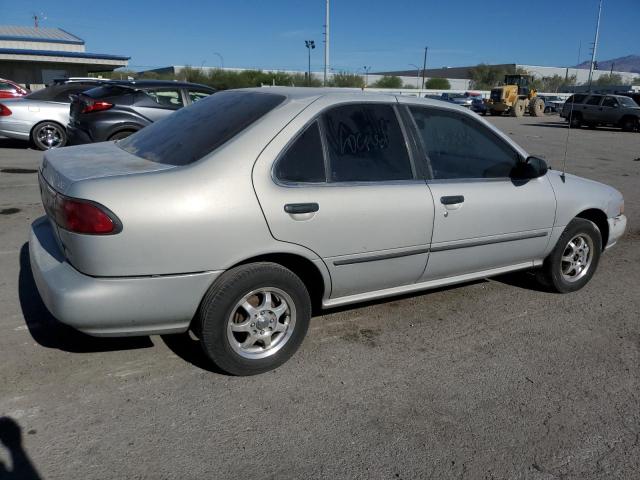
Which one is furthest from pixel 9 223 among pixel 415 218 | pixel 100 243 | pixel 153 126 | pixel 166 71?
pixel 166 71

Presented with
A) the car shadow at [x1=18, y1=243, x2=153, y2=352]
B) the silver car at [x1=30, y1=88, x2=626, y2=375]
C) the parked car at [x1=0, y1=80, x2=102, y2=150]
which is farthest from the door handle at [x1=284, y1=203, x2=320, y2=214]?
the parked car at [x1=0, y1=80, x2=102, y2=150]

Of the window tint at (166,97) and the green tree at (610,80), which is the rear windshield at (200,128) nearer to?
the window tint at (166,97)

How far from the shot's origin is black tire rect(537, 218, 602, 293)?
181 inches

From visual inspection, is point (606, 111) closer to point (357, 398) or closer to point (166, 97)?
point (166, 97)

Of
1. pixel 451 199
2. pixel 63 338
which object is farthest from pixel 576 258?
pixel 63 338

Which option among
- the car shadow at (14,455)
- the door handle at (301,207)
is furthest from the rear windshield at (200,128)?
the car shadow at (14,455)

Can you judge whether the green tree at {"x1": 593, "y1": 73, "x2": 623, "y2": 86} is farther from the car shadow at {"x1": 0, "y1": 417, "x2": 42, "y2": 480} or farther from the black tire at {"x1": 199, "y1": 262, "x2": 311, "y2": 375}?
the car shadow at {"x1": 0, "y1": 417, "x2": 42, "y2": 480}

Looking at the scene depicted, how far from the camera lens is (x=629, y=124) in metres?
27.3

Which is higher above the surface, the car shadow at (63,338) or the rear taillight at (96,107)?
the rear taillight at (96,107)

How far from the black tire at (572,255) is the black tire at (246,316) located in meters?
2.40

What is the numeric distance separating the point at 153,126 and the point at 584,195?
11.5ft

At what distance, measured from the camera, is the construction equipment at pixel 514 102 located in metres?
38.8

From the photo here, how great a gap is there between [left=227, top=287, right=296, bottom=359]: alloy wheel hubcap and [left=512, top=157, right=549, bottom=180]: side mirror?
2060 millimetres

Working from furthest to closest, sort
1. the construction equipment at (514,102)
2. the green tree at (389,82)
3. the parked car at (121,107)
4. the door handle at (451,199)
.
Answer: the green tree at (389,82) → the construction equipment at (514,102) → the parked car at (121,107) → the door handle at (451,199)
